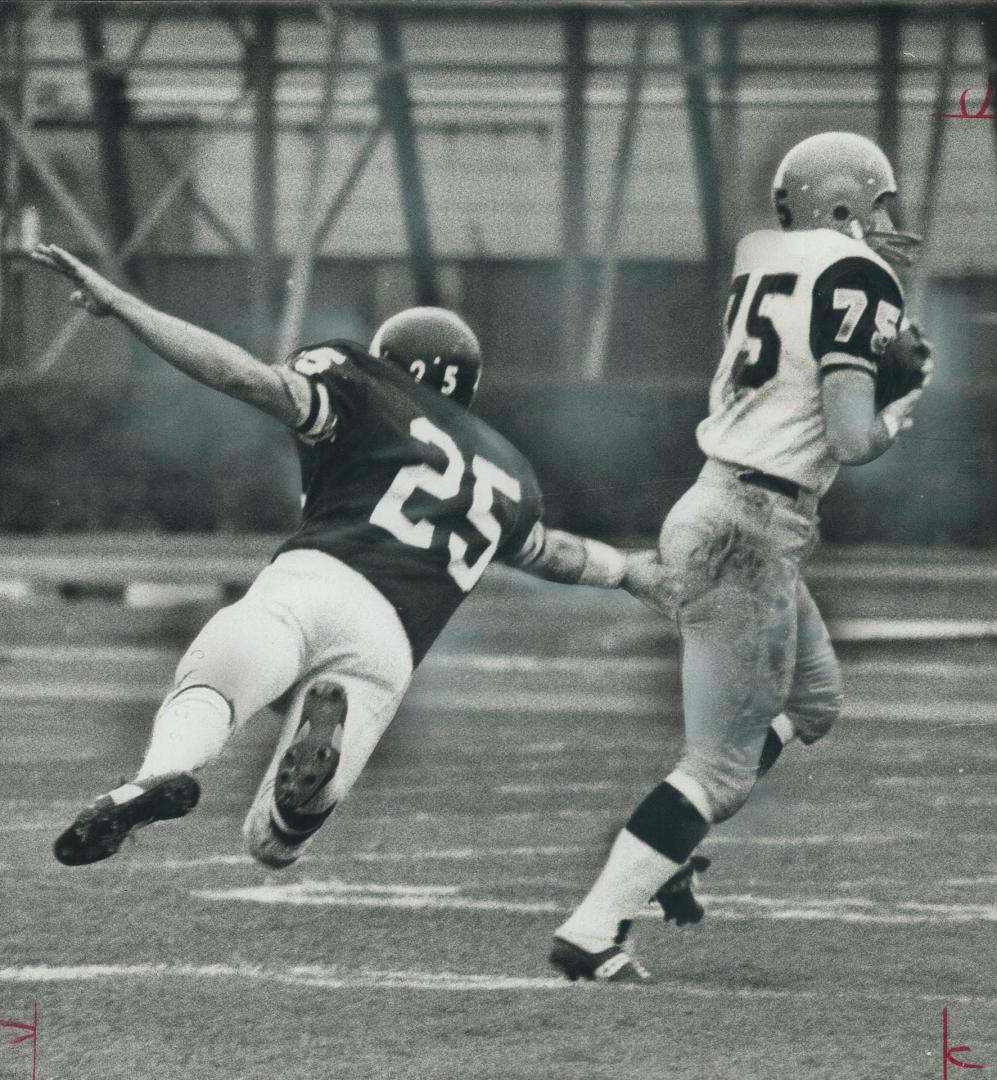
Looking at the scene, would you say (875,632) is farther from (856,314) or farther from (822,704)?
(856,314)

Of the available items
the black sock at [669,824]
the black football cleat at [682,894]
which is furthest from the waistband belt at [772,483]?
the black football cleat at [682,894]

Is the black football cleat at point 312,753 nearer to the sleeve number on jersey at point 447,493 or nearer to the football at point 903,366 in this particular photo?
the sleeve number on jersey at point 447,493

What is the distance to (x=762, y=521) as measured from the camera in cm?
388

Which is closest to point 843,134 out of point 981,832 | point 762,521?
point 762,521

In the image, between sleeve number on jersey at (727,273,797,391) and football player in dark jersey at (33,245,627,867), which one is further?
sleeve number on jersey at (727,273,797,391)

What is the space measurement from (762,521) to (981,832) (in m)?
4.54

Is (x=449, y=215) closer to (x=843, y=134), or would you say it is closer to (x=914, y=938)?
(x=914, y=938)

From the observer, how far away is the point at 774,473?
384 cm

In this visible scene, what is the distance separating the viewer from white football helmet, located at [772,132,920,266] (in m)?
3.62

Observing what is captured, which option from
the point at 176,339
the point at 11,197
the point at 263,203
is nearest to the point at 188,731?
the point at 176,339

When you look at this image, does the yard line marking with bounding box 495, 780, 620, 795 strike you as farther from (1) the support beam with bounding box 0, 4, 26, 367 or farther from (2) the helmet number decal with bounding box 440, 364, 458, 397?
(2) the helmet number decal with bounding box 440, 364, 458, 397

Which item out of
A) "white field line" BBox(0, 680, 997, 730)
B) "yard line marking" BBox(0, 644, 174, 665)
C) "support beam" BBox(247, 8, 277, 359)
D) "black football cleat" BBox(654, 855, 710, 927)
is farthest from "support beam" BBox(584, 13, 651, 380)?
"yard line marking" BBox(0, 644, 174, 665)

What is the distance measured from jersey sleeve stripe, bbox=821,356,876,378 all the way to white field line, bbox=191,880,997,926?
2917mm

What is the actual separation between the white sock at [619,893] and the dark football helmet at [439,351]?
1062mm
